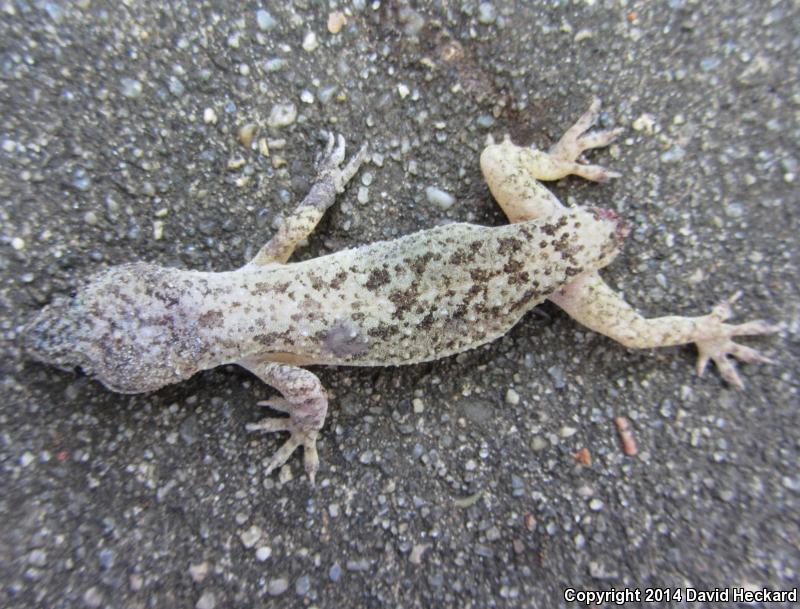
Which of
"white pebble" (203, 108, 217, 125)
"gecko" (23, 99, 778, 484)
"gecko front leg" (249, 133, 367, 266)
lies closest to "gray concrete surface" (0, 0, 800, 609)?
"white pebble" (203, 108, 217, 125)

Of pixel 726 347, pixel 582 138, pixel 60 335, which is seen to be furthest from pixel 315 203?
pixel 726 347

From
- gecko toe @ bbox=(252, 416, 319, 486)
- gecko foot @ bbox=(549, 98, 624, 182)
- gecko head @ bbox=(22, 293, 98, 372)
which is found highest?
gecko foot @ bbox=(549, 98, 624, 182)

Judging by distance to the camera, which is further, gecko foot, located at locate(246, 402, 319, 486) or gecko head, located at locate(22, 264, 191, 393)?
gecko foot, located at locate(246, 402, 319, 486)

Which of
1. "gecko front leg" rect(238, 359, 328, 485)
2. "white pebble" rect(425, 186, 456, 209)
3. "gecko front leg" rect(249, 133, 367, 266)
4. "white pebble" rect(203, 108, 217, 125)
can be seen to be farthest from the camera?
"white pebble" rect(425, 186, 456, 209)

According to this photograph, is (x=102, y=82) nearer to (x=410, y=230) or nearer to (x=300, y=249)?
(x=300, y=249)

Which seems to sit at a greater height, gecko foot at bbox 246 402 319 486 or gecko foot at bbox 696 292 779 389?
gecko foot at bbox 696 292 779 389

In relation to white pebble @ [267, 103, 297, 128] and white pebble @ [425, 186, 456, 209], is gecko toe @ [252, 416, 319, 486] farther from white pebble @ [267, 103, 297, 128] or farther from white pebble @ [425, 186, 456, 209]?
white pebble @ [267, 103, 297, 128]

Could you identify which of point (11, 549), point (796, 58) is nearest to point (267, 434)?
point (11, 549)
